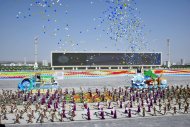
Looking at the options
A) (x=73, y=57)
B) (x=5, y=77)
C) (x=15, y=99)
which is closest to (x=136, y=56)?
(x=73, y=57)

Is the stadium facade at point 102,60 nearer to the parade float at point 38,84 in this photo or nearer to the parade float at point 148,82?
the parade float at point 38,84

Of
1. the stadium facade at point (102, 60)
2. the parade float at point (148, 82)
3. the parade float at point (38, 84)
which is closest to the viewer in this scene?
the parade float at point (38, 84)

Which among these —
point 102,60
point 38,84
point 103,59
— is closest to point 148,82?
point 38,84

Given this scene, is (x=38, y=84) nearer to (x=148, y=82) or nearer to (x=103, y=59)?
(x=148, y=82)

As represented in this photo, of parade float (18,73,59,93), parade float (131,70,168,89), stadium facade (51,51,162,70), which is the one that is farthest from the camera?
stadium facade (51,51,162,70)

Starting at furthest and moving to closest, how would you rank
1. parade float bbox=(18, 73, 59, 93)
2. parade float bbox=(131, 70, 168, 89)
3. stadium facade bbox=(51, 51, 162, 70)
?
stadium facade bbox=(51, 51, 162, 70) < parade float bbox=(131, 70, 168, 89) < parade float bbox=(18, 73, 59, 93)

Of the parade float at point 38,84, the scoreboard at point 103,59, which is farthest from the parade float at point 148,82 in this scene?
the scoreboard at point 103,59

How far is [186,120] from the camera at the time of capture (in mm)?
16797

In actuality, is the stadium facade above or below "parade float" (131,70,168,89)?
above

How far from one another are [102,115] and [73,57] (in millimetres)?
61130

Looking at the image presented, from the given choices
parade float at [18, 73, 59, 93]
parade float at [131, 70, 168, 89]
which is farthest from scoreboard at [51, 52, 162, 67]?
parade float at [131, 70, 168, 89]

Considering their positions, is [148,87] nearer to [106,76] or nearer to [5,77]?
[106,76]

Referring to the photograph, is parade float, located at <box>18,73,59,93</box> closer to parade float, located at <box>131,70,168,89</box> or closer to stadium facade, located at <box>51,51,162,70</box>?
parade float, located at <box>131,70,168,89</box>

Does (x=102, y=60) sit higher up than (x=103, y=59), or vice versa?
(x=103, y=59)
